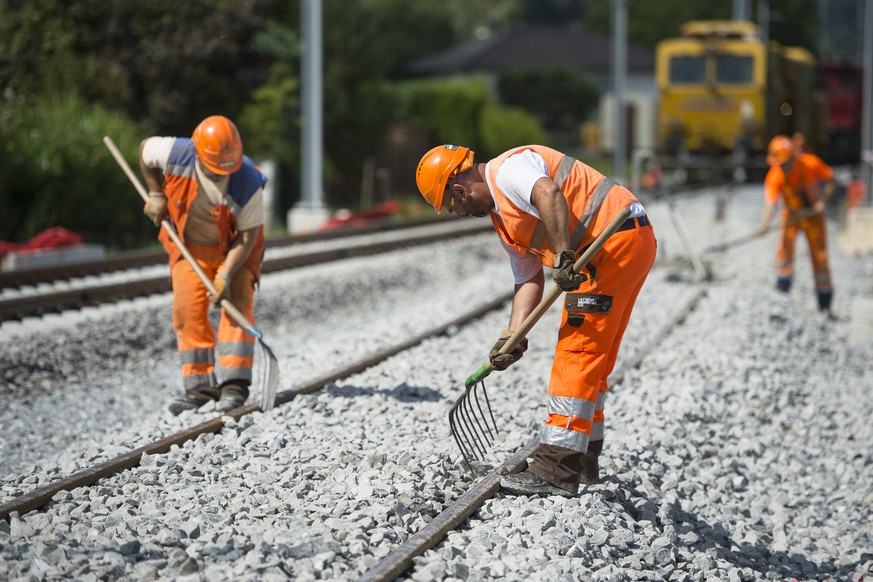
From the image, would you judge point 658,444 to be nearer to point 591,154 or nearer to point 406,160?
point 406,160

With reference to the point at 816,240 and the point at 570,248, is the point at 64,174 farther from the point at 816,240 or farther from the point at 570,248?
the point at 570,248

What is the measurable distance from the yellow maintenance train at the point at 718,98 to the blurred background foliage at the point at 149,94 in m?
7.11

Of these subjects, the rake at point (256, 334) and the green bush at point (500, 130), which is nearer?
the rake at point (256, 334)

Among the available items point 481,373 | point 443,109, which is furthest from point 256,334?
point 443,109

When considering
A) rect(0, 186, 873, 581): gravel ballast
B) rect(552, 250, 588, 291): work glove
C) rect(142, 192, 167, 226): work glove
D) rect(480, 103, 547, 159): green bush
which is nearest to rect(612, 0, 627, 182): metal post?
rect(480, 103, 547, 159): green bush

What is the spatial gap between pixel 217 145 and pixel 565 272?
2.49m

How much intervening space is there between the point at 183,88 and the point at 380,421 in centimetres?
1451

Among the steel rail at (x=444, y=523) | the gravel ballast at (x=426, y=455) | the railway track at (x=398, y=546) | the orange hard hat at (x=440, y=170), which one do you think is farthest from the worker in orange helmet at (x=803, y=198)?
the orange hard hat at (x=440, y=170)

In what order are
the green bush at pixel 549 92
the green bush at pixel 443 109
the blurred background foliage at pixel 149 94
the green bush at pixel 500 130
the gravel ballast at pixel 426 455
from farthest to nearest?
the green bush at pixel 549 92 < the green bush at pixel 500 130 < the green bush at pixel 443 109 < the blurred background foliage at pixel 149 94 < the gravel ballast at pixel 426 455

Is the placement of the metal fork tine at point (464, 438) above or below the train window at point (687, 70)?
below

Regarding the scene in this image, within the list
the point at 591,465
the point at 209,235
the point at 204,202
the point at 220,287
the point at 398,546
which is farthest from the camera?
the point at 209,235

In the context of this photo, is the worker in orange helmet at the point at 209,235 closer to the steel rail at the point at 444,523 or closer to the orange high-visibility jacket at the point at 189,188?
the orange high-visibility jacket at the point at 189,188

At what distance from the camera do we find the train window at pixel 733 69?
80.7ft

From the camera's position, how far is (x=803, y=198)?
39.9ft
